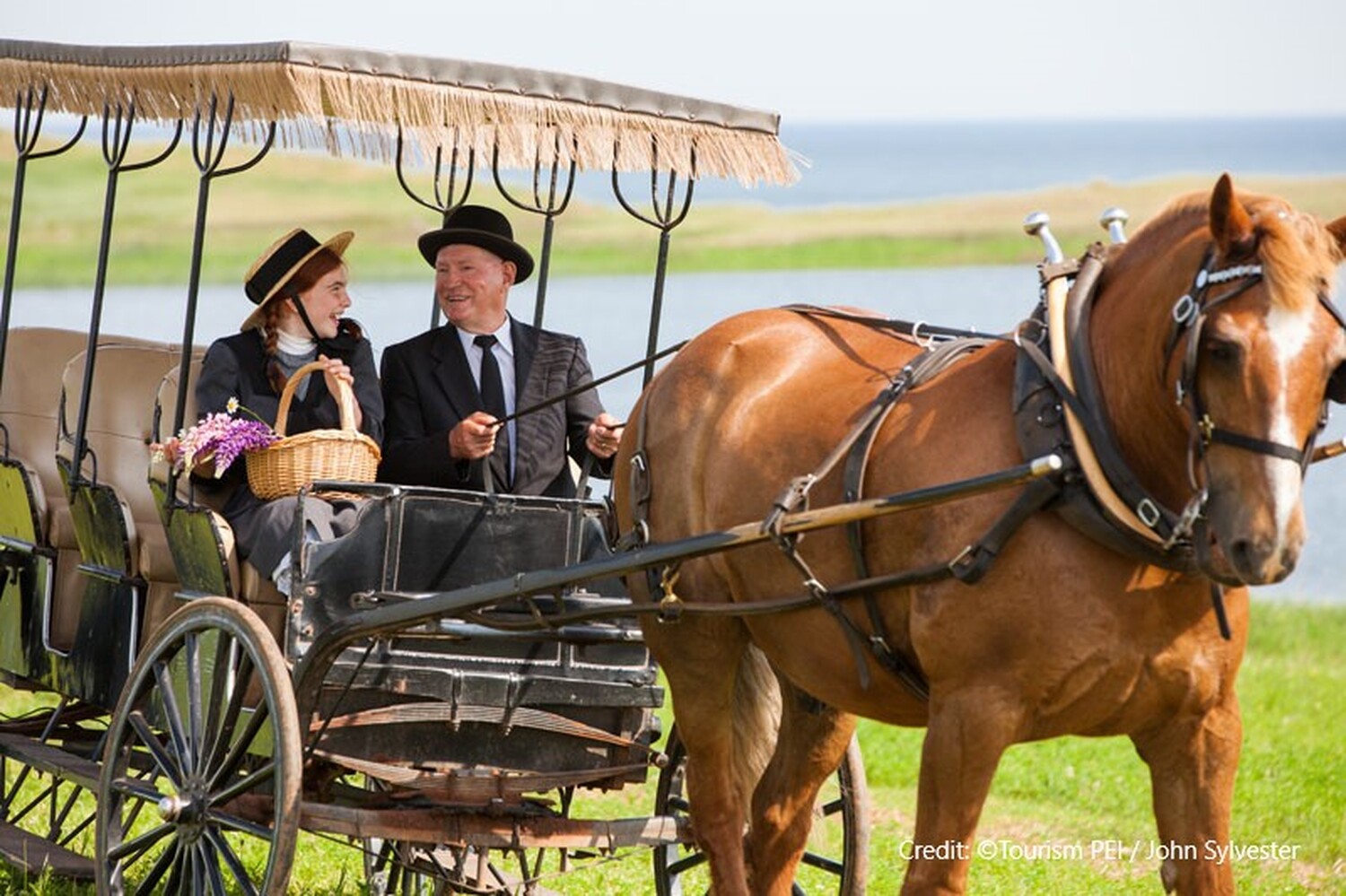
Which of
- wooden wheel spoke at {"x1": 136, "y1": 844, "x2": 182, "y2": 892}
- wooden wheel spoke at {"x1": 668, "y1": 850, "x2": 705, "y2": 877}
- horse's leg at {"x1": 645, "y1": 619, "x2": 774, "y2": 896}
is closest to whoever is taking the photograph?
horse's leg at {"x1": 645, "y1": 619, "x2": 774, "y2": 896}

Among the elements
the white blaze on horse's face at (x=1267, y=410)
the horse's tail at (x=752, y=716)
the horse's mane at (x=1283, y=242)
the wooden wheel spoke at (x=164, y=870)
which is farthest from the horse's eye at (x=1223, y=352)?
the wooden wheel spoke at (x=164, y=870)

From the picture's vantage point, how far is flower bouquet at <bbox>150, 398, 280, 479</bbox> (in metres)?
5.84

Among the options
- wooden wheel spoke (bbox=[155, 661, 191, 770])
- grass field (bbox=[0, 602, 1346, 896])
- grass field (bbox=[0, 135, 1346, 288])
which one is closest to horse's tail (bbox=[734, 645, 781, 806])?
grass field (bbox=[0, 602, 1346, 896])

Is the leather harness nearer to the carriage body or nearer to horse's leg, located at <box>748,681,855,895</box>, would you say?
the carriage body

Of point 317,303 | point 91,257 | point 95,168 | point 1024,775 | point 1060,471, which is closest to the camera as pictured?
point 1060,471

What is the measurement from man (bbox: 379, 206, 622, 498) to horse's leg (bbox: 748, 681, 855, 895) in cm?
111

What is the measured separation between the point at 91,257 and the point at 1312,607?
23.0 metres

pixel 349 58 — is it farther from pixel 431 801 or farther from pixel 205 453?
pixel 431 801

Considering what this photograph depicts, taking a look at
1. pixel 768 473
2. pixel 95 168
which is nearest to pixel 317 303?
pixel 768 473

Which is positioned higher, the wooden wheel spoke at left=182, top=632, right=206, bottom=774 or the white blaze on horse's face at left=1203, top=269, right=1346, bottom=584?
the white blaze on horse's face at left=1203, top=269, right=1346, bottom=584

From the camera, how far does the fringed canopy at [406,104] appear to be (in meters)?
5.65

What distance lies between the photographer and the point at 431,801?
19.0ft

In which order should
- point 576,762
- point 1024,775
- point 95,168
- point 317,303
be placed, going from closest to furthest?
point 576,762
point 317,303
point 1024,775
point 95,168

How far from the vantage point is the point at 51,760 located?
6.47 m
